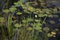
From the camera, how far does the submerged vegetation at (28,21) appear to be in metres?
2.12

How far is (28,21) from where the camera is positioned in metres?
2.18

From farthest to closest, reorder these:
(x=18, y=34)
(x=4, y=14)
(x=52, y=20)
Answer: (x=52, y=20), (x=4, y=14), (x=18, y=34)

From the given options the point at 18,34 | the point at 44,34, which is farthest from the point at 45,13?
the point at 18,34

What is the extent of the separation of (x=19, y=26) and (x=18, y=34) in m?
0.09

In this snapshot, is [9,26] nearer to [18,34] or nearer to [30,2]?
[18,34]

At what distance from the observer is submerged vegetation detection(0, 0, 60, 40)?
6.96 feet

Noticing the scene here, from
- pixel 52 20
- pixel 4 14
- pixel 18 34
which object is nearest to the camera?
pixel 18 34

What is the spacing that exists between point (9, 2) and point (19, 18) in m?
0.28

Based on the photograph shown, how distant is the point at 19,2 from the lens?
2.31 metres

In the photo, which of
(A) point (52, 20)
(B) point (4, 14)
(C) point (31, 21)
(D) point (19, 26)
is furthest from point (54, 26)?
(B) point (4, 14)

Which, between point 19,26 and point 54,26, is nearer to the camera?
point 19,26

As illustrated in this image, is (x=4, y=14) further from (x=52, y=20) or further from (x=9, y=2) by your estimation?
(x=52, y=20)

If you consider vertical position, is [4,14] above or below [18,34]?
above

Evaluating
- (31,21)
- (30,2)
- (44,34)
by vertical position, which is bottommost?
(44,34)
